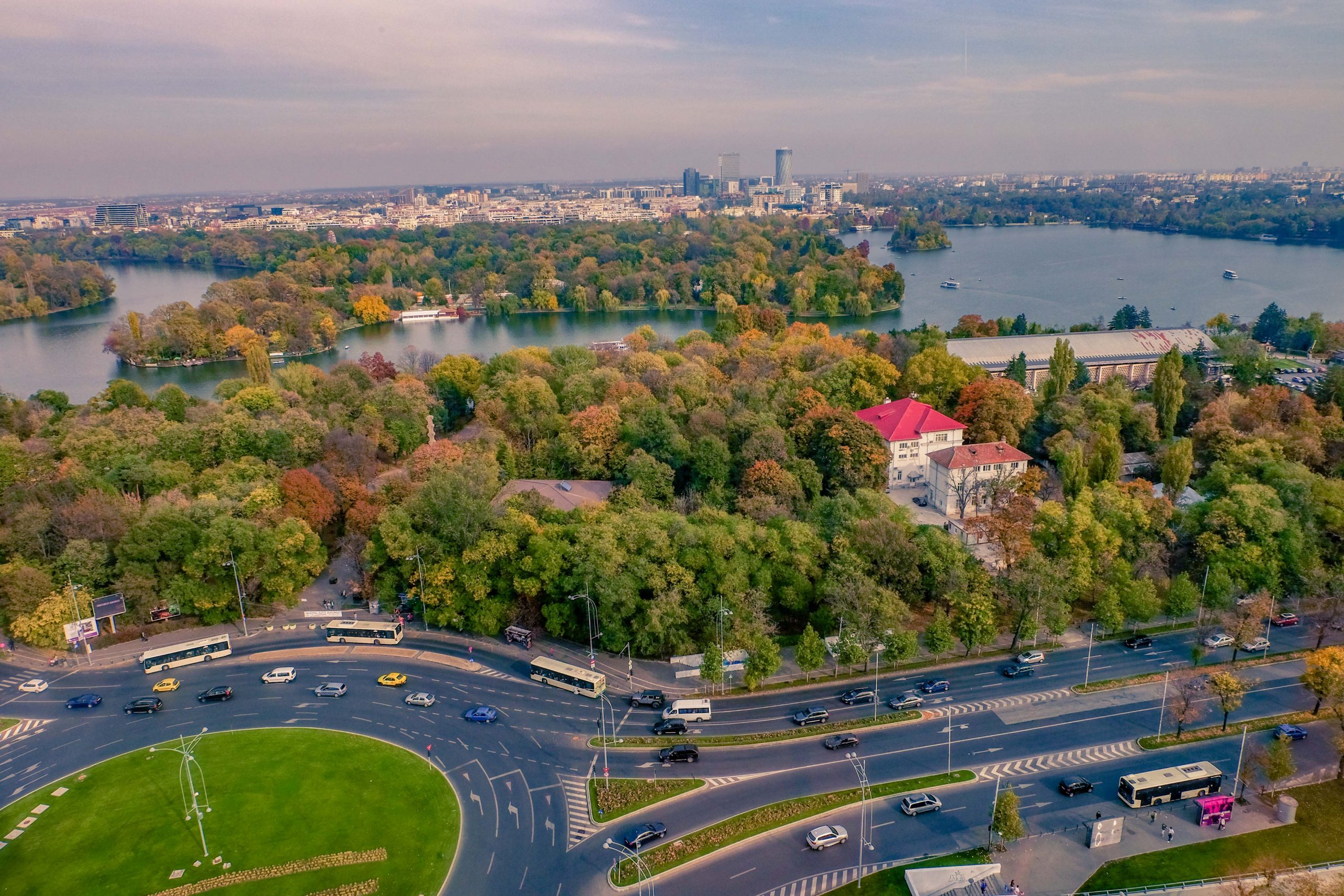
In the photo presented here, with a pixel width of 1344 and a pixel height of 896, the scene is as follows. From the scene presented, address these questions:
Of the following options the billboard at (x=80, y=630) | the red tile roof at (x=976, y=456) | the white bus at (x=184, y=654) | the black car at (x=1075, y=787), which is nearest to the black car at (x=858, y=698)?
the black car at (x=1075, y=787)

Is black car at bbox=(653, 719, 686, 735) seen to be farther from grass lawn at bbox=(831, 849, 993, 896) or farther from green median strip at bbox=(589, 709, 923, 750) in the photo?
grass lawn at bbox=(831, 849, 993, 896)

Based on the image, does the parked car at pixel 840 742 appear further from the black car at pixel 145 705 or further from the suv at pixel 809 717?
the black car at pixel 145 705

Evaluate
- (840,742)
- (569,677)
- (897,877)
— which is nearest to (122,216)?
(569,677)

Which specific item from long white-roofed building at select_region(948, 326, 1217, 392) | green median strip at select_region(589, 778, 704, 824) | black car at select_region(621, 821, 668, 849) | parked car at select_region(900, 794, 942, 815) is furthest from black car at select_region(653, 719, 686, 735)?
long white-roofed building at select_region(948, 326, 1217, 392)

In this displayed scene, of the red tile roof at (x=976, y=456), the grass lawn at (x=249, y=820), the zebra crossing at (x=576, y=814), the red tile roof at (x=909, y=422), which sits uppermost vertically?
the red tile roof at (x=909, y=422)

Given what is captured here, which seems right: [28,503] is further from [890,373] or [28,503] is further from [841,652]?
[890,373]

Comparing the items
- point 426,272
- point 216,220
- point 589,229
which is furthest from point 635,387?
point 216,220

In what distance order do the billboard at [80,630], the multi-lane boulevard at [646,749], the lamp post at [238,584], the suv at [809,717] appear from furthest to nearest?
the lamp post at [238,584]
the billboard at [80,630]
the suv at [809,717]
the multi-lane boulevard at [646,749]

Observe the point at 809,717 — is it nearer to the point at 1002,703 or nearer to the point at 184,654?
the point at 1002,703
